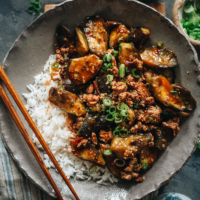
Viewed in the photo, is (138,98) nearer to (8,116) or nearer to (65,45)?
(65,45)

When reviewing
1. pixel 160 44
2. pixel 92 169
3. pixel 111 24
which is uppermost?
pixel 111 24

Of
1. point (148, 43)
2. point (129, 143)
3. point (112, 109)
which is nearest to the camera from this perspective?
point (129, 143)

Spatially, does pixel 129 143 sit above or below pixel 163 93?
below

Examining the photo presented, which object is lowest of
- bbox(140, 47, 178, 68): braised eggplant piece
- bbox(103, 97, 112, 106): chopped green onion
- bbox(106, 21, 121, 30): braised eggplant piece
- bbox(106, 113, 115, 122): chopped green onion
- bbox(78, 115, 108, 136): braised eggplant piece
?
bbox(78, 115, 108, 136): braised eggplant piece

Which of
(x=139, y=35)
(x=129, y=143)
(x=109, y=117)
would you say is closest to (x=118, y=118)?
(x=109, y=117)

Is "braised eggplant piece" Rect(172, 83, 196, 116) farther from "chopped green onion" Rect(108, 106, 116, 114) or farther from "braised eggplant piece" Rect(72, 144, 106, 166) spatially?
"braised eggplant piece" Rect(72, 144, 106, 166)

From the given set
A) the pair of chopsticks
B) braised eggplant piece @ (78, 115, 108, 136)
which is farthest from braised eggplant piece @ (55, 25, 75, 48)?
braised eggplant piece @ (78, 115, 108, 136)

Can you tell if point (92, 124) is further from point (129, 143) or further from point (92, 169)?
point (92, 169)

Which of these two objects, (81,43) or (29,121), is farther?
(81,43)

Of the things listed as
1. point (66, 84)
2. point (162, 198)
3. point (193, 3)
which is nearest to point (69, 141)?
point (66, 84)
